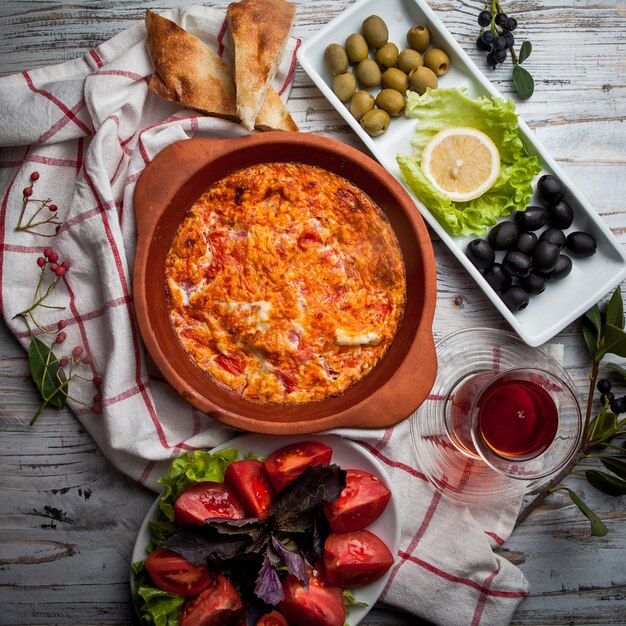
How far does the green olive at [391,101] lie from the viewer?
3.29 metres

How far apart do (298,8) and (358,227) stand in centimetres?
135

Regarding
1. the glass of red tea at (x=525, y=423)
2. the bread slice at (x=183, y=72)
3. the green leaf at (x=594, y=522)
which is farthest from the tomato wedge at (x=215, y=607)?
the bread slice at (x=183, y=72)

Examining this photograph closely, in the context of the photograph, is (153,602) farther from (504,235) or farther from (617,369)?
(617,369)

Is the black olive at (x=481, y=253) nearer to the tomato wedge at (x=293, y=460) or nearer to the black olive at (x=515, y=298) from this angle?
Answer: the black olive at (x=515, y=298)

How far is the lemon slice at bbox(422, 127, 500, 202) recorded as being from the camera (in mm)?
3225

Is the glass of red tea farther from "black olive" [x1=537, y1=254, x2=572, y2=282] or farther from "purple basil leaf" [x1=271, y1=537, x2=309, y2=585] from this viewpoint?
"purple basil leaf" [x1=271, y1=537, x2=309, y2=585]

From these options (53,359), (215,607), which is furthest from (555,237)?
(53,359)

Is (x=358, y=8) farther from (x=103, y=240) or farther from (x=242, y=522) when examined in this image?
(x=242, y=522)

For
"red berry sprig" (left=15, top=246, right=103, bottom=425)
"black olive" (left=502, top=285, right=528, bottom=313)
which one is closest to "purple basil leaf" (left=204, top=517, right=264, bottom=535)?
"red berry sprig" (left=15, top=246, right=103, bottom=425)

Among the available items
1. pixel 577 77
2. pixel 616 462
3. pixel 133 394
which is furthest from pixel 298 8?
pixel 616 462

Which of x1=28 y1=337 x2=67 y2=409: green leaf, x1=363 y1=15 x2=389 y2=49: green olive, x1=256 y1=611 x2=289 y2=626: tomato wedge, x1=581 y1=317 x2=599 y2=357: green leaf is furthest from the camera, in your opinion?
x1=581 y1=317 x2=599 y2=357: green leaf

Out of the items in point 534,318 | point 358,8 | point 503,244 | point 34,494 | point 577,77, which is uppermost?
point 358,8

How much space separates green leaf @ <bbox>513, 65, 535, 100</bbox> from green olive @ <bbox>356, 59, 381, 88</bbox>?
2.55ft

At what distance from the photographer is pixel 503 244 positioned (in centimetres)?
329
